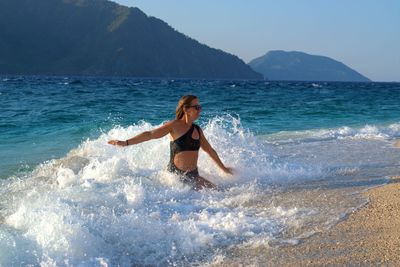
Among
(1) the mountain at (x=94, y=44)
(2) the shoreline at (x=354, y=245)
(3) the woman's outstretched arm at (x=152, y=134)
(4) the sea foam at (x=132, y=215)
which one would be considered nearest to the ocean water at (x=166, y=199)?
(4) the sea foam at (x=132, y=215)

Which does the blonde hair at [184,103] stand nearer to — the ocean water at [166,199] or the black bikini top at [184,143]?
the black bikini top at [184,143]

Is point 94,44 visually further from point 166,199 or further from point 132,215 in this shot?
point 132,215

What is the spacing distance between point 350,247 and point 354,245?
6 cm

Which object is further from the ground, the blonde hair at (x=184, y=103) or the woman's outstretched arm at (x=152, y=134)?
the blonde hair at (x=184, y=103)

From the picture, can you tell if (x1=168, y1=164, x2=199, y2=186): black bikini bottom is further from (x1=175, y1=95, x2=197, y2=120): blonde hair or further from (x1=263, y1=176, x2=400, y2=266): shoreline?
(x1=263, y1=176, x2=400, y2=266): shoreline

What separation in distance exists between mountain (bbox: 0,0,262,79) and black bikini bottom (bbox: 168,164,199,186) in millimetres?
120166

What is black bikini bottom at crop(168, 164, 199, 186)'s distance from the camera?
22.9ft

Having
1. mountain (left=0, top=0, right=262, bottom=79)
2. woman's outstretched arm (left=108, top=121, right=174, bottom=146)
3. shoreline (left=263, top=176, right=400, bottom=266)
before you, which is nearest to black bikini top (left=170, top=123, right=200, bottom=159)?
woman's outstretched arm (left=108, top=121, right=174, bottom=146)

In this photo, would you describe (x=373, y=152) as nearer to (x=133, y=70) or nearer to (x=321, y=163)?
(x=321, y=163)

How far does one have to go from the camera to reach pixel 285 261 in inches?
171

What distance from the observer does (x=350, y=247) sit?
4.62 metres

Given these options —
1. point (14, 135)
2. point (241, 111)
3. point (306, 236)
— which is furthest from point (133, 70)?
point (306, 236)

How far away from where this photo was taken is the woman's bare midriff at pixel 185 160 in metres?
7.16

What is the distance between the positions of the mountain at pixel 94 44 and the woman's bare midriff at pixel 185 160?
120 metres
